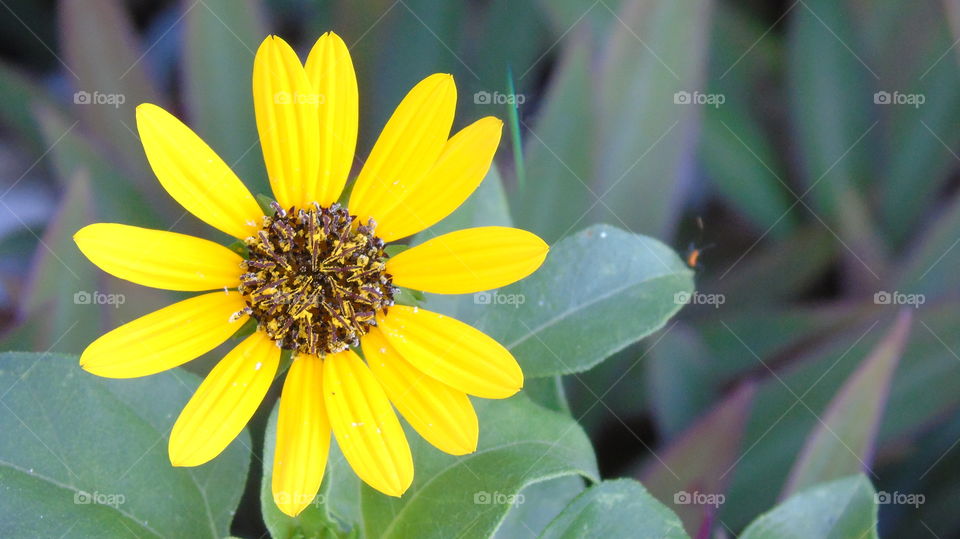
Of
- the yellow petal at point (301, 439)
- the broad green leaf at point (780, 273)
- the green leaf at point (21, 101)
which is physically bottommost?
the yellow petal at point (301, 439)

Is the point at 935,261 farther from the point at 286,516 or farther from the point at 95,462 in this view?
the point at 95,462

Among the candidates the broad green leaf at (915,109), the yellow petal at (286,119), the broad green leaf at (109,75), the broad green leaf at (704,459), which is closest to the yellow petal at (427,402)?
the yellow petal at (286,119)

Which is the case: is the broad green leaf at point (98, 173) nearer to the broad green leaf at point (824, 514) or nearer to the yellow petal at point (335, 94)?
the yellow petal at point (335, 94)

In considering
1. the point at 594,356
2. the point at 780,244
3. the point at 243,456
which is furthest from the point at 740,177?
the point at 243,456

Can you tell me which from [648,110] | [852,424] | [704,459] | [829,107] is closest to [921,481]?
[852,424]

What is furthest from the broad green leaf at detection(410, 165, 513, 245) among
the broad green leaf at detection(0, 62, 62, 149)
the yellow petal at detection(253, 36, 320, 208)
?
the broad green leaf at detection(0, 62, 62, 149)

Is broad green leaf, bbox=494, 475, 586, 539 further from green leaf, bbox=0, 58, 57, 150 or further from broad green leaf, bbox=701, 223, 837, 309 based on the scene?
green leaf, bbox=0, 58, 57, 150

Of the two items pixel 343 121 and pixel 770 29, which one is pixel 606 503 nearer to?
pixel 343 121
